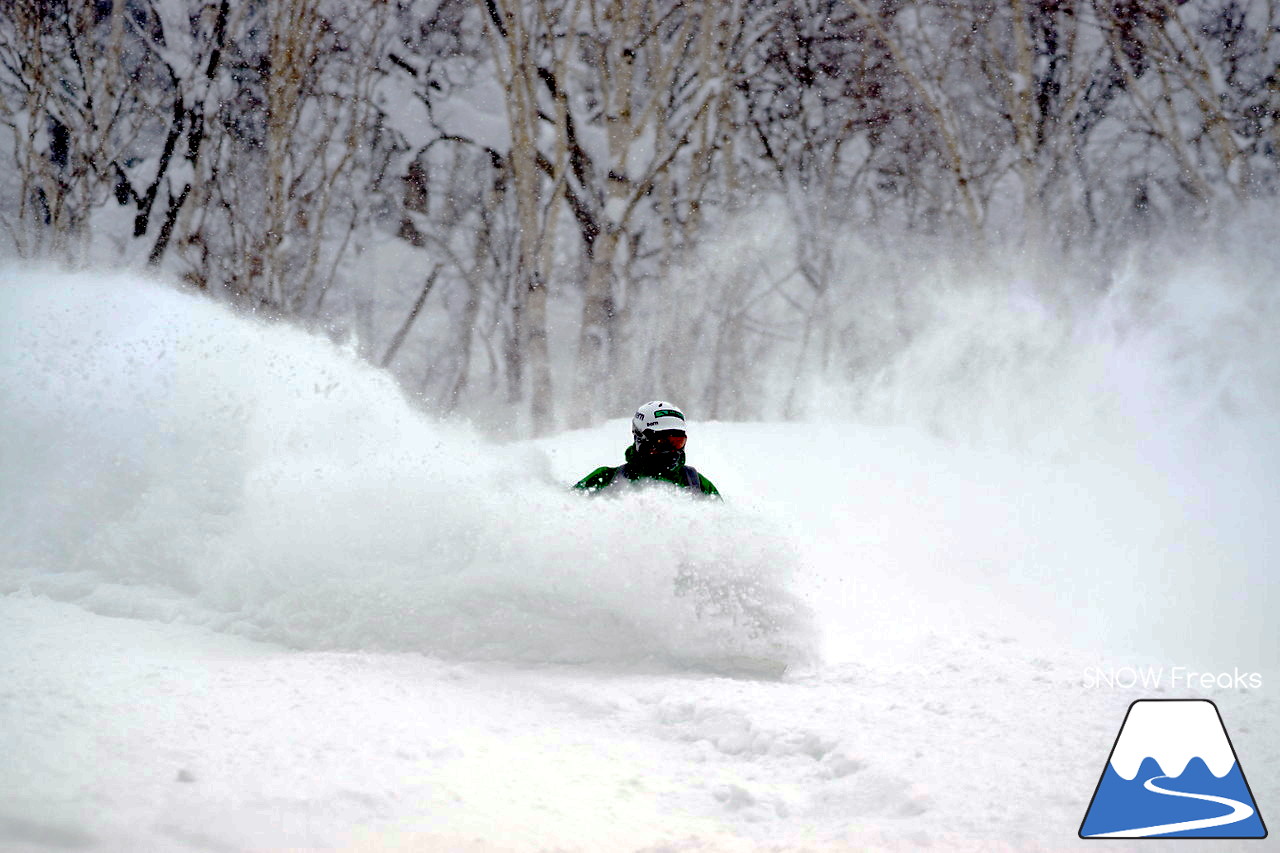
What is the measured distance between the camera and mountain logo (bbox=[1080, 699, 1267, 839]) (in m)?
3.31

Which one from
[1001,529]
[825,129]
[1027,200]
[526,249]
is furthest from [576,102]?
[1001,529]

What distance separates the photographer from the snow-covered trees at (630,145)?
15078mm

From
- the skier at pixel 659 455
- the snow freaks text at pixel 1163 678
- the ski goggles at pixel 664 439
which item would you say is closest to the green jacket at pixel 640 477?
the skier at pixel 659 455

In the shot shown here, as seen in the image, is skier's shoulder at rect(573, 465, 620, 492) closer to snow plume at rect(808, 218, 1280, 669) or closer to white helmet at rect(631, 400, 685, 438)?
white helmet at rect(631, 400, 685, 438)

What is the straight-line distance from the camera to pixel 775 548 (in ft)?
20.1

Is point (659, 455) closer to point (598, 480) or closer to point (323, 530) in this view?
→ point (598, 480)

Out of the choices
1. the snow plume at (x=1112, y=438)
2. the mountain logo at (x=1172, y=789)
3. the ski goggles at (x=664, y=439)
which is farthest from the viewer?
the snow plume at (x=1112, y=438)

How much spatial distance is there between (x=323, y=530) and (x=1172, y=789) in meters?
4.50

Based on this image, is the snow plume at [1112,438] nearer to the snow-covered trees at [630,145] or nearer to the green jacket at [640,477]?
the snow-covered trees at [630,145]

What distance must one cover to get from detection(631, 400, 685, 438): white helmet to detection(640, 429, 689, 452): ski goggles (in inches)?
0.7

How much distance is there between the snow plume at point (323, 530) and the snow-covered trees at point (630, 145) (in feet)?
24.7

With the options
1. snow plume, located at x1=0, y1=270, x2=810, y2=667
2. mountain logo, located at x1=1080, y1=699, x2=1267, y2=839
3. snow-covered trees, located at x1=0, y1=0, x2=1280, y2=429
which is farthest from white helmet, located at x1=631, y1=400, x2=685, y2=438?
snow-covered trees, located at x1=0, y1=0, x2=1280, y2=429

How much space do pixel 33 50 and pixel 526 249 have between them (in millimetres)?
8740

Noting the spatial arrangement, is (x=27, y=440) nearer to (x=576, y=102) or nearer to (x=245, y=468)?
(x=245, y=468)
